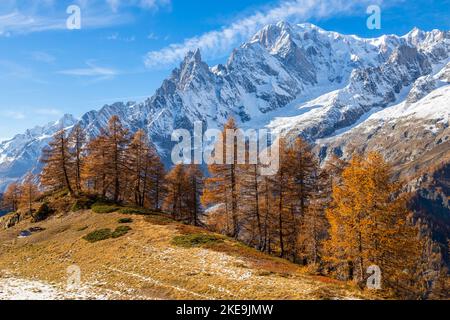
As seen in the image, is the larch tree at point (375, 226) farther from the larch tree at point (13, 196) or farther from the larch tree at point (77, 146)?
the larch tree at point (13, 196)

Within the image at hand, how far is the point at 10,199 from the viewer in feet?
311

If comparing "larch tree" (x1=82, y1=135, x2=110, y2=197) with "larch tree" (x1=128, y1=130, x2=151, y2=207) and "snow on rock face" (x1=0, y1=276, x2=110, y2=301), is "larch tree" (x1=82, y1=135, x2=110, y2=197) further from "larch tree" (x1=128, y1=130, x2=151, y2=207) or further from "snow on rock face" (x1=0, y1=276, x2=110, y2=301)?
"snow on rock face" (x1=0, y1=276, x2=110, y2=301)

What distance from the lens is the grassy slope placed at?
23.7 meters

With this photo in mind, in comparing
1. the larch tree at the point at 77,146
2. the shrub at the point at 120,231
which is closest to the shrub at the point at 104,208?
the shrub at the point at 120,231

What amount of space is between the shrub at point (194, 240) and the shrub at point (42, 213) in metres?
27.0

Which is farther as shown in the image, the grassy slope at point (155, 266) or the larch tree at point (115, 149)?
the larch tree at point (115, 149)

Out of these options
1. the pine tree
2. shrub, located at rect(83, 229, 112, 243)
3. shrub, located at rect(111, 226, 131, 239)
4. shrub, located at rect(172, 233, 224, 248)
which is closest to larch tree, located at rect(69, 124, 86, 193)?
the pine tree

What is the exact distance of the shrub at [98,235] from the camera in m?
40.5

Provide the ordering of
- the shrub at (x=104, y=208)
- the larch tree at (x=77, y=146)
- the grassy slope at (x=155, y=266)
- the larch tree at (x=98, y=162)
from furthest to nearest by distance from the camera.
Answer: the larch tree at (x=77, y=146)
the larch tree at (x=98, y=162)
the shrub at (x=104, y=208)
the grassy slope at (x=155, y=266)

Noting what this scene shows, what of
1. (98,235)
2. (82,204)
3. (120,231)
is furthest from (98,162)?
(120,231)

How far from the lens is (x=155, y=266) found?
1176 inches
